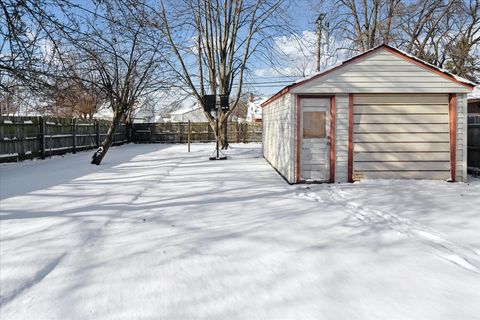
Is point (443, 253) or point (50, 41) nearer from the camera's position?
point (443, 253)

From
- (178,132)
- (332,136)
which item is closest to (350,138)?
(332,136)

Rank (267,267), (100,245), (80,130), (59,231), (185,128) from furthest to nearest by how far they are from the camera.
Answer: (185,128), (80,130), (59,231), (100,245), (267,267)

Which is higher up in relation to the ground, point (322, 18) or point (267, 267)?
point (322, 18)

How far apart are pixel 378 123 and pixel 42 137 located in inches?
448

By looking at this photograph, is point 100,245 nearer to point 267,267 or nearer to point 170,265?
point 170,265

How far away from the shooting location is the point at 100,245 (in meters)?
3.67

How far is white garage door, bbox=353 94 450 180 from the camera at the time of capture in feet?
Result: 25.0

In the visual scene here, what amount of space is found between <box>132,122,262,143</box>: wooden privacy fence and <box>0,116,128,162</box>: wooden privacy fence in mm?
8407

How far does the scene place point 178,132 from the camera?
88.0 feet

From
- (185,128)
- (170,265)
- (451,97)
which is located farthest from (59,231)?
(185,128)

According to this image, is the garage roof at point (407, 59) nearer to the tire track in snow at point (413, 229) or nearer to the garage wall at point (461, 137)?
the garage wall at point (461, 137)

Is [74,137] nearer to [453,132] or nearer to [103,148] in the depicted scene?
[103,148]

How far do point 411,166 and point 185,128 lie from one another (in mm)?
20781

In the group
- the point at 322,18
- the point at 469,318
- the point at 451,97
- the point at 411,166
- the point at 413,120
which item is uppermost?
the point at 322,18
